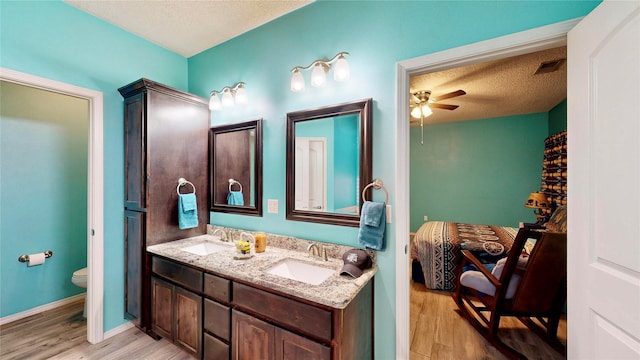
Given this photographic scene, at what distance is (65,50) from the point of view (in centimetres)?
182

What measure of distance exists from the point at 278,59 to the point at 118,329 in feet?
8.73

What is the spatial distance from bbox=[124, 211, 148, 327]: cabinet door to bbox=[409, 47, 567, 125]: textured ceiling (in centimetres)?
270

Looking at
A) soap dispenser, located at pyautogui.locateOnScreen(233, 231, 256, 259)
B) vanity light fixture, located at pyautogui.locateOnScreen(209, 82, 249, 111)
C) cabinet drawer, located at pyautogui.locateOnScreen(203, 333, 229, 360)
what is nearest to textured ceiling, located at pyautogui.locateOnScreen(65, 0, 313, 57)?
vanity light fixture, located at pyautogui.locateOnScreen(209, 82, 249, 111)

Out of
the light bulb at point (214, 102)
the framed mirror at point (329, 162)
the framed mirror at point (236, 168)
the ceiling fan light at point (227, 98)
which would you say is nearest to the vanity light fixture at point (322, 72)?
the framed mirror at point (329, 162)

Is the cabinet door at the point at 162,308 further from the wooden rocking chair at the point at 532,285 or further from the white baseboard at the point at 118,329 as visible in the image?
the wooden rocking chair at the point at 532,285

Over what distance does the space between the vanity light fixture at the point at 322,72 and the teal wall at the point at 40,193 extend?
8.36 ft

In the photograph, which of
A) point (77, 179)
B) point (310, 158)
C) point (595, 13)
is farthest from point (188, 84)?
point (595, 13)

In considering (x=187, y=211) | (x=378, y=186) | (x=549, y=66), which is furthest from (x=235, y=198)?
(x=549, y=66)

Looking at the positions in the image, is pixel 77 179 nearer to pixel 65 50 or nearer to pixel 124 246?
pixel 124 246

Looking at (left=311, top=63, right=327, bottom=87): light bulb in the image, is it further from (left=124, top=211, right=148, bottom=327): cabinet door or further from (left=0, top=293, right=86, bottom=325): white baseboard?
(left=0, top=293, right=86, bottom=325): white baseboard

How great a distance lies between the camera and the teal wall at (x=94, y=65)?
1645 millimetres

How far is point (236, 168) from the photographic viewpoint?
7.06ft

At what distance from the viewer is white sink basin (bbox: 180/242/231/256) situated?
199cm

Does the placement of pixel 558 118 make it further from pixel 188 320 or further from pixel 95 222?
pixel 95 222
